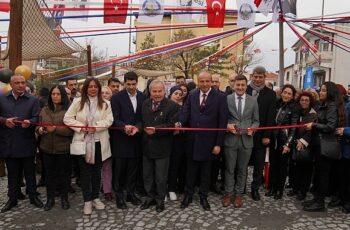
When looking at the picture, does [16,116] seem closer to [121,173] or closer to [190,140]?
[121,173]

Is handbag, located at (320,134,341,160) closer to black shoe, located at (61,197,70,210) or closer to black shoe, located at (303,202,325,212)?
black shoe, located at (303,202,325,212)

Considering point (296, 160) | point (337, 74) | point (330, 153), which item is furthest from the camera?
point (337, 74)

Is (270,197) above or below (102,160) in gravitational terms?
below

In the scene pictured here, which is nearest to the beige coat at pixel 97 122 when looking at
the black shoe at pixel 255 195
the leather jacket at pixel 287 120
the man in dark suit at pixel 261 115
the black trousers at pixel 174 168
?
the black trousers at pixel 174 168

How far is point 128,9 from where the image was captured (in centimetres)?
650

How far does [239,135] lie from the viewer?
482 cm

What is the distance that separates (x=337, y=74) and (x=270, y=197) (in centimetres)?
2990

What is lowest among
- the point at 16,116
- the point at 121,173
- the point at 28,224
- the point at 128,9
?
the point at 28,224

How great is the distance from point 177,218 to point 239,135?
1.47m

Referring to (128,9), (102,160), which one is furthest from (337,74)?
(102,160)

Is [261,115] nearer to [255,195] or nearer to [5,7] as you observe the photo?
[255,195]

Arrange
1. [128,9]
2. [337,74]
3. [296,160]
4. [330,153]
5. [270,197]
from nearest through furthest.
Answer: [330,153], [296,160], [270,197], [128,9], [337,74]

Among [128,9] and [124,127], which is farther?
[128,9]

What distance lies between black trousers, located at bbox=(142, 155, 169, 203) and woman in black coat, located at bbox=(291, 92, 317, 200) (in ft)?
6.49
